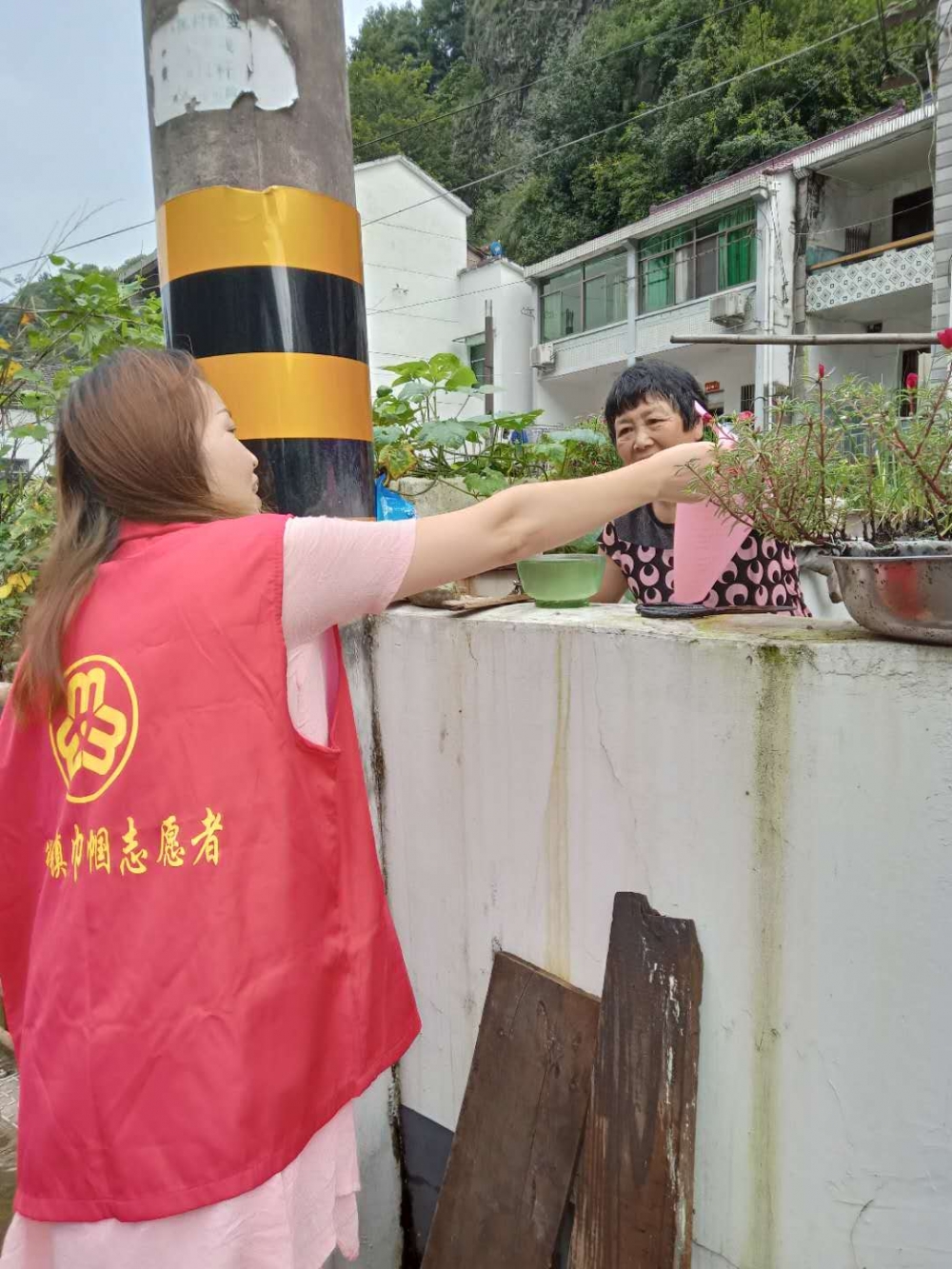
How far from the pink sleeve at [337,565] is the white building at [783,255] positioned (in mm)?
13773

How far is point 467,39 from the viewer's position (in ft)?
109

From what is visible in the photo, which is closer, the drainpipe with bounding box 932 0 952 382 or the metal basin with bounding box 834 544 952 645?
the metal basin with bounding box 834 544 952 645

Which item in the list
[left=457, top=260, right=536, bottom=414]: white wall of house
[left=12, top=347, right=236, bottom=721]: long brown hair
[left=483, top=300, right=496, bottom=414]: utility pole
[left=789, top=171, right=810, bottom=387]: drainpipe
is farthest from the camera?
[left=457, top=260, right=536, bottom=414]: white wall of house

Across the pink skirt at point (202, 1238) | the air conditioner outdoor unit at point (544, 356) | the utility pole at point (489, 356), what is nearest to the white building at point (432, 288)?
the utility pole at point (489, 356)

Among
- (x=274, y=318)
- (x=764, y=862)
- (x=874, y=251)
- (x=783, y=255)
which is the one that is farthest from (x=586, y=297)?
(x=764, y=862)

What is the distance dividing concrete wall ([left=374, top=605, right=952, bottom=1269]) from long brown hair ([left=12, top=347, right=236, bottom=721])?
712 mm

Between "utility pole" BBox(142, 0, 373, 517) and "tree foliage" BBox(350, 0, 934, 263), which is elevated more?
"tree foliage" BBox(350, 0, 934, 263)

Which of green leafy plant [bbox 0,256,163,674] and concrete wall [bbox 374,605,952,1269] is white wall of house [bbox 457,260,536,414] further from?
concrete wall [bbox 374,605,952,1269]

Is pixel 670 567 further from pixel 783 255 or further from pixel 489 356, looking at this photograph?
pixel 489 356

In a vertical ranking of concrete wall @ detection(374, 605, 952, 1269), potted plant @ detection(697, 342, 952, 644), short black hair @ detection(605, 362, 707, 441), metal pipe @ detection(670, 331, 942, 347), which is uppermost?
short black hair @ detection(605, 362, 707, 441)

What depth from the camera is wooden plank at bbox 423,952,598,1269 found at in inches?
63.8

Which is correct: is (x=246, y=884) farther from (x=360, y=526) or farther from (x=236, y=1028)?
(x=360, y=526)

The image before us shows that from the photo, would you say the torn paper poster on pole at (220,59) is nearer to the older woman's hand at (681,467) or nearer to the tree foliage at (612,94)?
the older woman's hand at (681,467)

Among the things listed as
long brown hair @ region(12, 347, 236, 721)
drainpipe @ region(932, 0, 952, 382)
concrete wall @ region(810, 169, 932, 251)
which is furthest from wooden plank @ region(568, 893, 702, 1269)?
concrete wall @ region(810, 169, 932, 251)
